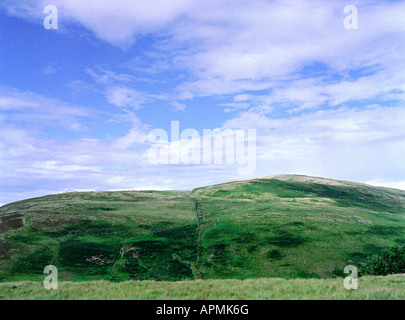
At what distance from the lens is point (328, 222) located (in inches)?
3637

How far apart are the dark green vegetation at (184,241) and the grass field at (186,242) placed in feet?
0.73

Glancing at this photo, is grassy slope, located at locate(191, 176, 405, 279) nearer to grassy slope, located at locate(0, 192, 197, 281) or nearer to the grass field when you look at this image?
the grass field

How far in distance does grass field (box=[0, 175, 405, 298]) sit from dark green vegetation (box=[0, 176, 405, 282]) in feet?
0.73

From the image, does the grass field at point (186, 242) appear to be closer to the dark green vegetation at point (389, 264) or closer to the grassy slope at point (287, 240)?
the grassy slope at point (287, 240)

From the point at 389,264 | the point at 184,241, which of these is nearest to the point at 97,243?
the point at 184,241

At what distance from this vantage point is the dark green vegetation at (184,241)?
61281 millimetres

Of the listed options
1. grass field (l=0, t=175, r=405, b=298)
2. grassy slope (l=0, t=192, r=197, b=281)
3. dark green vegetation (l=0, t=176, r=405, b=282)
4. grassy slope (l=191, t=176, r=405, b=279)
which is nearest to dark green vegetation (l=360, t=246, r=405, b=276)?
grass field (l=0, t=175, r=405, b=298)

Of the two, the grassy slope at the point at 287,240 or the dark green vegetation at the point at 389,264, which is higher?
the dark green vegetation at the point at 389,264

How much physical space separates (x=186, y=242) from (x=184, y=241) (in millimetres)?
923

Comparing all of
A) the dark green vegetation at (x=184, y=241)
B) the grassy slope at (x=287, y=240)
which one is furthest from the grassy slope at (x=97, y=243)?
the grassy slope at (x=287, y=240)

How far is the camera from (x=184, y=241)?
261ft

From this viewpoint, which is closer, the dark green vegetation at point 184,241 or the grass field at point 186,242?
the grass field at point 186,242

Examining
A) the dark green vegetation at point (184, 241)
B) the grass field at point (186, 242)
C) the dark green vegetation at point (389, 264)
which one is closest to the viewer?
the dark green vegetation at point (389, 264)
